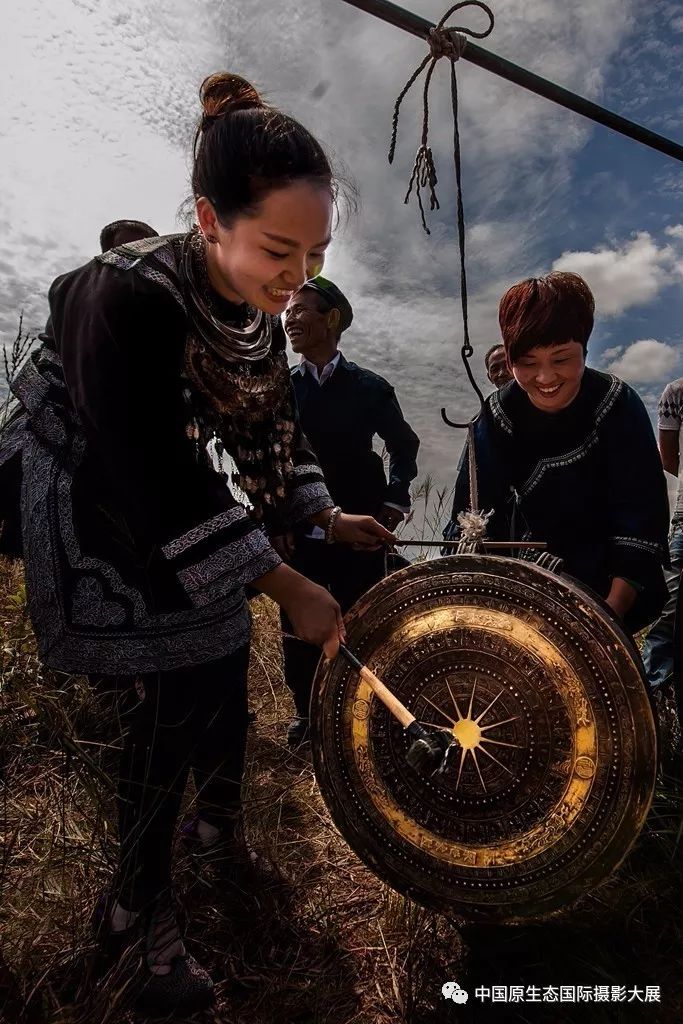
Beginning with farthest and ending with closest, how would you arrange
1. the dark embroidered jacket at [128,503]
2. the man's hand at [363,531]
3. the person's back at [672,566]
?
the person's back at [672,566] < the man's hand at [363,531] < the dark embroidered jacket at [128,503]

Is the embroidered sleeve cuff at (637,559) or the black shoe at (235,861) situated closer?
the black shoe at (235,861)

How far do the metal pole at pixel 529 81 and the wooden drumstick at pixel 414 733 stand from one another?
223 centimetres

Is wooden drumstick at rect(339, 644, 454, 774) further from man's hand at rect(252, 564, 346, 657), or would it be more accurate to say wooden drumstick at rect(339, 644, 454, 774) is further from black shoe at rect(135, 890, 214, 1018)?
black shoe at rect(135, 890, 214, 1018)

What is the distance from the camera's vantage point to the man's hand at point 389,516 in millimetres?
3611

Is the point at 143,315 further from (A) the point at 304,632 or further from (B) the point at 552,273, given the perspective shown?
(B) the point at 552,273

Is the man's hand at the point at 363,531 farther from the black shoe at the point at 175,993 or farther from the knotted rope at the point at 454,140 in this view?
the black shoe at the point at 175,993

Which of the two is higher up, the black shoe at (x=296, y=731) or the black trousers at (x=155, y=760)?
the black trousers at (x=155, y=760)

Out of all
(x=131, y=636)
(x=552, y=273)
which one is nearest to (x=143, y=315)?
(x=131, y=636)

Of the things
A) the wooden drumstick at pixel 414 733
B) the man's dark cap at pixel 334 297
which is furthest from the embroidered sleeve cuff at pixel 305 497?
the man's dark cap at pixel 334 297

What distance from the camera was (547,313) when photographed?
2215mm

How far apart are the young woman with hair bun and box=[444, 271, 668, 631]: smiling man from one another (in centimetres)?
107

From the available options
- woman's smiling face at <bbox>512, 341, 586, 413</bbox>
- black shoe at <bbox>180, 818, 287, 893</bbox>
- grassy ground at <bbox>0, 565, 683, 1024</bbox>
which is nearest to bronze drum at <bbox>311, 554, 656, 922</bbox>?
grassy ground at <bbox>0, 565, 683, 1024</bbox>

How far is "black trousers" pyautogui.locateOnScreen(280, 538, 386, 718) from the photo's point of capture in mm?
3184

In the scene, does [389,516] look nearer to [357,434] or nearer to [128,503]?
[357,434]
